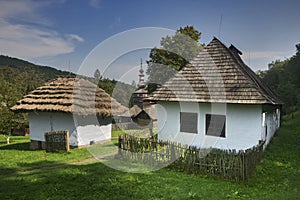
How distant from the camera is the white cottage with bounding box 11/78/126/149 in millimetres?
13852

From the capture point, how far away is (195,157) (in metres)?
8.16

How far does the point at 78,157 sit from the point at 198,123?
610 cm

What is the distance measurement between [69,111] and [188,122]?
6.68m

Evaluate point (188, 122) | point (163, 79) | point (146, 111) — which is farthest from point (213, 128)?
point (146, 111)

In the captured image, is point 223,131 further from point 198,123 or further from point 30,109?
point 30,109

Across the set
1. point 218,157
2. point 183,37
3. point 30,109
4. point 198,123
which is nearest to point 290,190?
point 218,157

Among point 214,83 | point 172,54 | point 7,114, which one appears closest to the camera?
point 214,83

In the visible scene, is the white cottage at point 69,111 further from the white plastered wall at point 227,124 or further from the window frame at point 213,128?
the window frame at point 213,128

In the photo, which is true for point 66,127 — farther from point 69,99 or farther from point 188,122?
point 188,122

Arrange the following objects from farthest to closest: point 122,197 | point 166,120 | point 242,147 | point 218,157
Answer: point 166,120, point 242,147, point 218,157, point 122,197

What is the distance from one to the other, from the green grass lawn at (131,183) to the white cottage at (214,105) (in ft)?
5.97

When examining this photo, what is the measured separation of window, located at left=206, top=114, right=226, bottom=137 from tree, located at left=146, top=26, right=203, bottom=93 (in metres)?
14.8

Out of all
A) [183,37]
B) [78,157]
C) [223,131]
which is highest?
[183,37]

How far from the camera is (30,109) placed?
14.3 meters
